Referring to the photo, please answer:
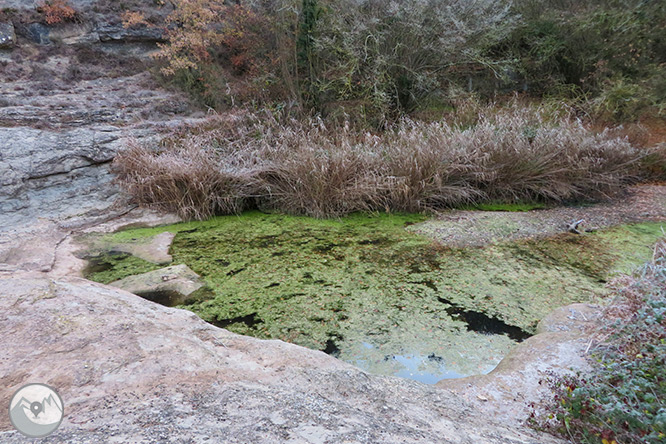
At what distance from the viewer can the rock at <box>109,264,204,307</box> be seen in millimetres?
2695

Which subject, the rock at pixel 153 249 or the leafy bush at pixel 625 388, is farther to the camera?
the rock at pixel 153 249

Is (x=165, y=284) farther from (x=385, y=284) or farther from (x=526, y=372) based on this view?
(x=526, y=372)

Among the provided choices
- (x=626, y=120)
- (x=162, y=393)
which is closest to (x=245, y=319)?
(x=162, y=393)

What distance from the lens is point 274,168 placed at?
176 inches

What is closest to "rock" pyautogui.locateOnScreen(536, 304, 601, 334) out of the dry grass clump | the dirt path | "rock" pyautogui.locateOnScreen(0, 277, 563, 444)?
"rock" pyautogui.locateOnScreen(0, 277, 563, 444)

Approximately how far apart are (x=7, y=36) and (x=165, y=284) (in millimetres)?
6662

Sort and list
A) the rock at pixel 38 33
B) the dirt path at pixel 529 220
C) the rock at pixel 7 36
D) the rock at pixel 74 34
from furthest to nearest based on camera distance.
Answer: the rock at pixel 74 34 < the rock at pixel 38 33 < the rock at pixel 7 36 < the dirt path at pixel 529 220

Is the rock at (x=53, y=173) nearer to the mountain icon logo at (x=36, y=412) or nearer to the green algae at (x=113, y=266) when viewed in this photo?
the green algae at (x=113, y=266)

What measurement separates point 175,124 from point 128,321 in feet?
14.7

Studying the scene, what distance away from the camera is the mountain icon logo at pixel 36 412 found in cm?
90

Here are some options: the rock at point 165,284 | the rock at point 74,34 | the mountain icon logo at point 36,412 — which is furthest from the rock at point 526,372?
the rock at point 74,34

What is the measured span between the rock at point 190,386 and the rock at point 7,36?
22.2 ft

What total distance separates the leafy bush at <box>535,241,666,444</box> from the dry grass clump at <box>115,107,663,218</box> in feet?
9.14

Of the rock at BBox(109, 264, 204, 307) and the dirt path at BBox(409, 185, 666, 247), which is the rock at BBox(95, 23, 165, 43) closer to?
the rock at BBox(109, 264, 204, 307)
